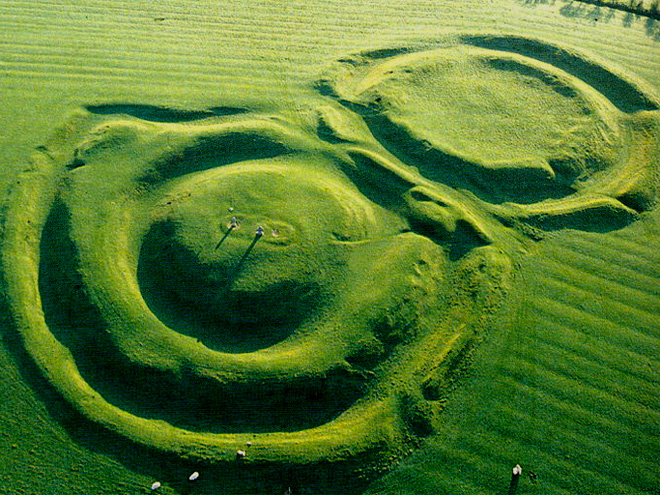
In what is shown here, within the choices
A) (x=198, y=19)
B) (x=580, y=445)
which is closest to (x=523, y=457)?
(x=580, y=445)

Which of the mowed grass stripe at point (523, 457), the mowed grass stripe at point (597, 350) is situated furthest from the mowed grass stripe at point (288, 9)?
the mowed grass stripe at point (523, 457)

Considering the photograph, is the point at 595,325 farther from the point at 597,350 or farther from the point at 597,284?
the point at 597,284

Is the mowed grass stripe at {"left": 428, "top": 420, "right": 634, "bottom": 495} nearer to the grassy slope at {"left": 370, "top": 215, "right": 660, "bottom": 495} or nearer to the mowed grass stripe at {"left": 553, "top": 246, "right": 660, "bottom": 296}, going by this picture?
the grassy slope at {"left": 370, "top": 215, "right": 660, "bottom": 495}

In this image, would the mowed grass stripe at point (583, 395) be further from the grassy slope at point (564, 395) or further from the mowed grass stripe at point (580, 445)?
the mowed grass stripe at point (580, 445)

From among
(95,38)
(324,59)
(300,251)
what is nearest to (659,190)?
(300,251)

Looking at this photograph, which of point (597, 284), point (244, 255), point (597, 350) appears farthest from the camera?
point (597, 284)

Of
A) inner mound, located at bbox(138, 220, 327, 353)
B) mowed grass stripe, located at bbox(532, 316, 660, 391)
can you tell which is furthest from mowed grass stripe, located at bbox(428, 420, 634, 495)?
inner mound, located at bbox(138, 220, 327, 353)

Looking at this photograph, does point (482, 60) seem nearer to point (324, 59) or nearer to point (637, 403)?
point (324, 59)

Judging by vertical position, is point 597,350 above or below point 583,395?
above
